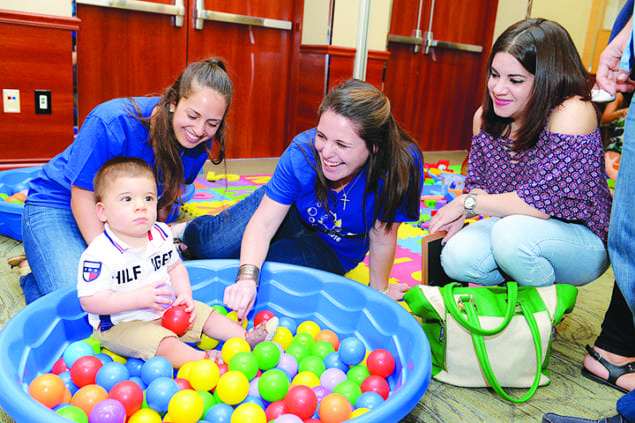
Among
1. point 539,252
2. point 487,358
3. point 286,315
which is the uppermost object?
point 539,252

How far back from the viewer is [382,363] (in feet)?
4.16

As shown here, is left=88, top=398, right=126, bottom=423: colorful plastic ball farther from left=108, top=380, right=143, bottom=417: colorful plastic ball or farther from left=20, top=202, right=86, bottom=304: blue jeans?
left=20, top=202, right=86, bottom=304: blue jeans

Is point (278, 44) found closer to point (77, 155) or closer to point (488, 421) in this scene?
point (77, 155)

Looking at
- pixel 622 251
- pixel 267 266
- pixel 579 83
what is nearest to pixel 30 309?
pixel 267 266

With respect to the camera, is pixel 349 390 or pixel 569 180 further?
pixel 569 180

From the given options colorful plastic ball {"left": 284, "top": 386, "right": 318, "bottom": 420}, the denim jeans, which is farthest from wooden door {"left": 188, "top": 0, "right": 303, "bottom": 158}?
the denim jeans

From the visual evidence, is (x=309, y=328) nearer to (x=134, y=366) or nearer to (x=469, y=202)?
(x=134, y=366)

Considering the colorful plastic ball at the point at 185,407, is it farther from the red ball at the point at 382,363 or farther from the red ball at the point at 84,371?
the red ball at the point at 382,363

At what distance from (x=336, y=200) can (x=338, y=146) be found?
0.25 metres

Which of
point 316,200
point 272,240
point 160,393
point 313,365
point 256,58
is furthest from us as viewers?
point 256,58

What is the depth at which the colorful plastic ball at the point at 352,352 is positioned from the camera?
1.35 m

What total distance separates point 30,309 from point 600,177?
1504mm

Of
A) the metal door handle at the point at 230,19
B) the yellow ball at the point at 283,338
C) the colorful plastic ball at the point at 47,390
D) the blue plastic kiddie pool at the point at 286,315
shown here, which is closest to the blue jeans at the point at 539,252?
the blue plastic kiddie pool at the point at 286,315

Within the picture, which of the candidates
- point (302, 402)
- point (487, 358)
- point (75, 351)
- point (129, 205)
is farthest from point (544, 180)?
A: point (75, 351)
